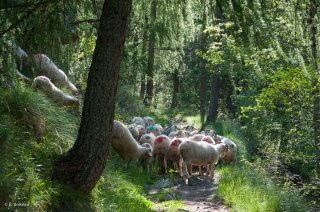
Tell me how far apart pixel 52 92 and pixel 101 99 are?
3694 mm

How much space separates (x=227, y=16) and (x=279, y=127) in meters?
7.87

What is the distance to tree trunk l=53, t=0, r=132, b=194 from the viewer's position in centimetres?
529

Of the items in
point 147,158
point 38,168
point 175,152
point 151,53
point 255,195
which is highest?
point 151,53

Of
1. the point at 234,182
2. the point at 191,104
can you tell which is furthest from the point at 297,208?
the point at 191,104

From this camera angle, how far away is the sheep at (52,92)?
8.51m

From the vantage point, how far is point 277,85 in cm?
1008

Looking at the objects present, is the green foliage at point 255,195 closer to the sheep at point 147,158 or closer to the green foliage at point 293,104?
the green foliage at point 293,104

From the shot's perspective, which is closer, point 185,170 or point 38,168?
point 38,168

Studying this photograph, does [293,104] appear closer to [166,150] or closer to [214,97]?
[166,150]

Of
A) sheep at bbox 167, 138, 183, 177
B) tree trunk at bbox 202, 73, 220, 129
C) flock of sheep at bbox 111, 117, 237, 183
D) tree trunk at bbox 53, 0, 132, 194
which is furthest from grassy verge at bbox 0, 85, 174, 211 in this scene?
tree trunk at bbox 202, 73, 220, 129

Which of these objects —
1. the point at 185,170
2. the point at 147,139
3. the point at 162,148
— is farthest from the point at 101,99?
the point at 147,139

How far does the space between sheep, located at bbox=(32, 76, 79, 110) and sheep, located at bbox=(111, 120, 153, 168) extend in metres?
1.00

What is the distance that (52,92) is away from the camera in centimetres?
870

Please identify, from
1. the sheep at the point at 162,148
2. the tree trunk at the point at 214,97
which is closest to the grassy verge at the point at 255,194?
the sheep at the point at 162,148
